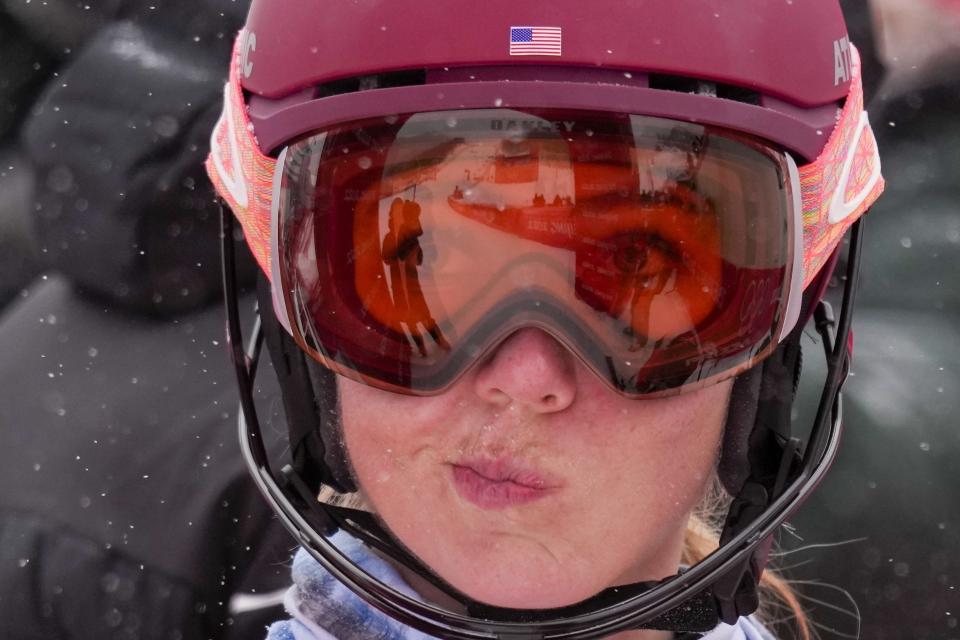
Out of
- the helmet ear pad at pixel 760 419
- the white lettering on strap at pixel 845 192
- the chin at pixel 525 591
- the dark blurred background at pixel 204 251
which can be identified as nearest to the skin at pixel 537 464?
the chin at pixel 525 591

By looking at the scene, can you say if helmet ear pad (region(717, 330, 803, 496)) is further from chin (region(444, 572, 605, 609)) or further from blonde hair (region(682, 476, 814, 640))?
chin (region(444, 572, 605, 609))

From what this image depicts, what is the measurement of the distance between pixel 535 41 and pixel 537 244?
0.71ft

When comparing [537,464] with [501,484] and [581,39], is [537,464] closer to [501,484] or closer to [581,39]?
[501,484]

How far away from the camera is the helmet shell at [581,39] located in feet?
4.06

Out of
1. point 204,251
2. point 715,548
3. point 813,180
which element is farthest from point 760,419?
point 204,251

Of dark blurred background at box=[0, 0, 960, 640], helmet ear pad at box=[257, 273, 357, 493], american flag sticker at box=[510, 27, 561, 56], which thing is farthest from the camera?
dark blurred background at box=[0, 0, 960, 640]

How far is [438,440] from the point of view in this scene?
139cm

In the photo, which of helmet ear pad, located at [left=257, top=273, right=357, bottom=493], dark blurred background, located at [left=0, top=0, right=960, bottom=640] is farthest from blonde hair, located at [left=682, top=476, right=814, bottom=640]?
helmet ear pad, located at [left=257, top=273, right=357, bottom=493]

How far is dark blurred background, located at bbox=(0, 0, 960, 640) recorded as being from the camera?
8.49 feet

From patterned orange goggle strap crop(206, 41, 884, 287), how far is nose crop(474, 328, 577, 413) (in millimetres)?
337

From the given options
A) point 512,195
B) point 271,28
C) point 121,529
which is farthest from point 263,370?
point 512,195

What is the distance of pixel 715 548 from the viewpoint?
Answer: 1833 mm

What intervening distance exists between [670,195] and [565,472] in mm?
342

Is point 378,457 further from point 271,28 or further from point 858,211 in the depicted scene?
point 858,211
